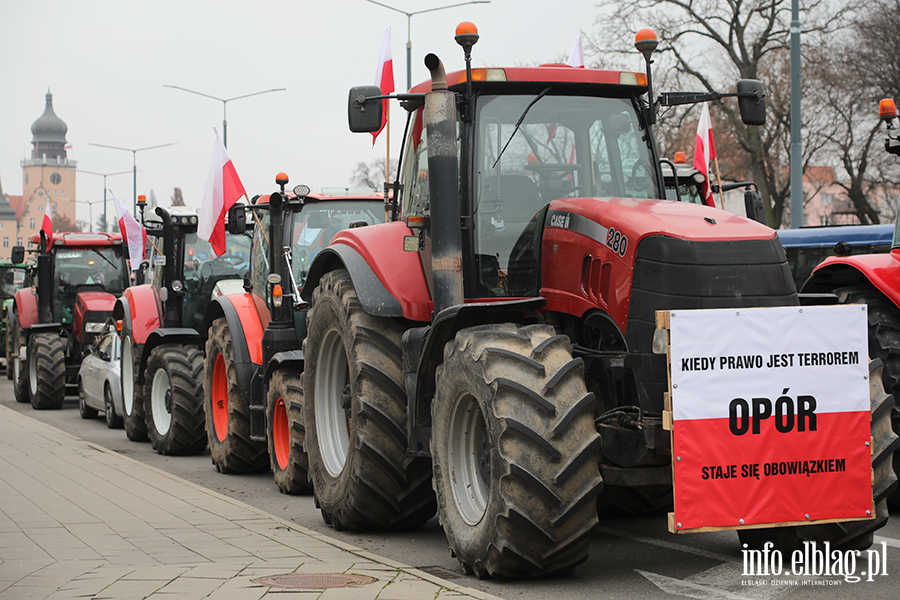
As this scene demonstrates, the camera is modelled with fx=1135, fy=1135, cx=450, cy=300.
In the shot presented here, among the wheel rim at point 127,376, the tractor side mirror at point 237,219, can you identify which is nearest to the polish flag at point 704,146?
the tractor side mirror at point 237,219

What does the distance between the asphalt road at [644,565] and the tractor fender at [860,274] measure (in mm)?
1726

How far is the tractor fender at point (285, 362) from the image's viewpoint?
10.4m

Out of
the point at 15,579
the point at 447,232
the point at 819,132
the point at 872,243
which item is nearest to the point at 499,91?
the point at 447,232

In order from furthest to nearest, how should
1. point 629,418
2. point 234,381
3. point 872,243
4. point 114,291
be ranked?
point 114,291, point 872,243, point 234,381, point 629,418

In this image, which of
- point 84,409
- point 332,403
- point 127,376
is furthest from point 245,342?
point 84,409

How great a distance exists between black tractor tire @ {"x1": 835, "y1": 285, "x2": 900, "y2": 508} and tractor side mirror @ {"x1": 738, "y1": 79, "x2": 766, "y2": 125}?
1770mm

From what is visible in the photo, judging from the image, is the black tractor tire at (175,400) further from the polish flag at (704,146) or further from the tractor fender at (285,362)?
the polish flag at (704,146)

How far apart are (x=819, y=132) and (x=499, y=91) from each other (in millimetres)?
33296

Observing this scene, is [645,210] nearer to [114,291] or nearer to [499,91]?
[499,91]

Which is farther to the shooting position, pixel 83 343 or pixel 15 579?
pixel 83 343

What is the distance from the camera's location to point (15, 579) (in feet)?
20.4

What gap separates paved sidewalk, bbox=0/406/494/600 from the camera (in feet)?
19.3

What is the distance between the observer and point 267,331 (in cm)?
1112

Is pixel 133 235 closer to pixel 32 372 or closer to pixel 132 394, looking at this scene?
pixel 32 372
